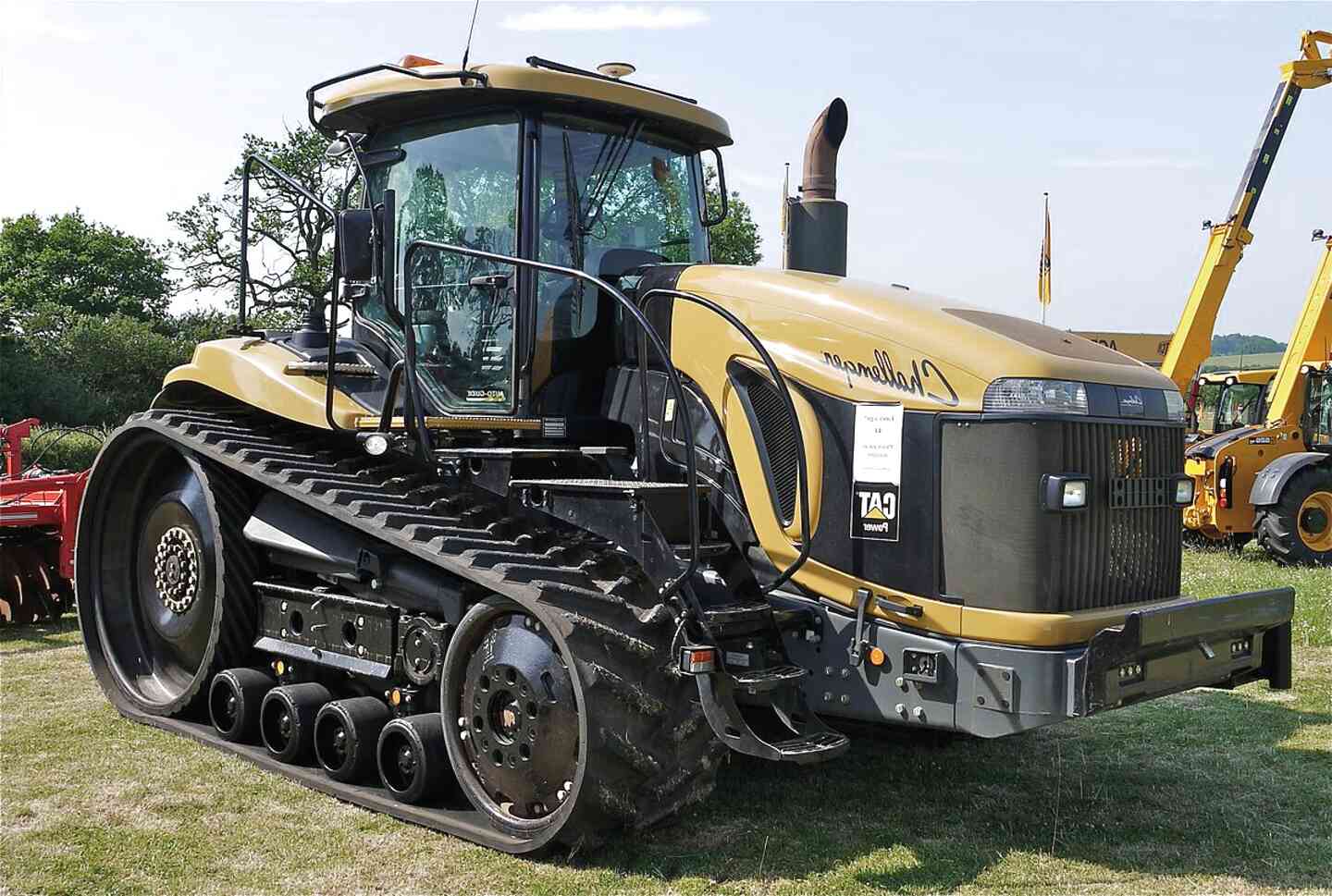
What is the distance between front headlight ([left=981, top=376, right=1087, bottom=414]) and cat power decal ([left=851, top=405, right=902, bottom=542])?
1.20 ft

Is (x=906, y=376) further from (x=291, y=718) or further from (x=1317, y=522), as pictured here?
(x=1317, y=522)

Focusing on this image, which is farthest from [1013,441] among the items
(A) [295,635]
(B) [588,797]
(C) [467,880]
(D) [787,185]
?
(D) [787,185]

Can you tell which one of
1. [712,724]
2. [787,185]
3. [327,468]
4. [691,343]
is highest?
[787,185]

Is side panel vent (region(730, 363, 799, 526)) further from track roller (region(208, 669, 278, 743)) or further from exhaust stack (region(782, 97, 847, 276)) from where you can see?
track roller (region(208, 669, 278, 743))

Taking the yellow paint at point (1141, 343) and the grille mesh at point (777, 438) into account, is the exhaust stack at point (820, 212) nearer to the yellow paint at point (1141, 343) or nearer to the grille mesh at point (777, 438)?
the grille mesh at point (777, 438)

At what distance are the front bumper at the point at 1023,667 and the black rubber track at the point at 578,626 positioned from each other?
539 millimetres

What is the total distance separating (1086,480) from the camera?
464 centimetres

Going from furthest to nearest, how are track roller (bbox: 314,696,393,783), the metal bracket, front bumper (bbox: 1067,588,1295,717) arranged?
track roller (bbox: 314,696,393,783), the metal bracket, front bumper (bbox: 1067,588,1295,717)

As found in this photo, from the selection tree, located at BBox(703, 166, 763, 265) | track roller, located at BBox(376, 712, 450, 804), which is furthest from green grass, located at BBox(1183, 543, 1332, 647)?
tree, located at BBox(703, 166, 763, 265)

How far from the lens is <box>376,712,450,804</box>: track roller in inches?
204

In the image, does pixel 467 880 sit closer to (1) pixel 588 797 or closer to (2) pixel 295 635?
(1) pixel 588 797

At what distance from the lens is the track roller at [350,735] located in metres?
5.50

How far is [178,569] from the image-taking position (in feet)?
22.9

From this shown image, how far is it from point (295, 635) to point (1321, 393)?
1318cm
